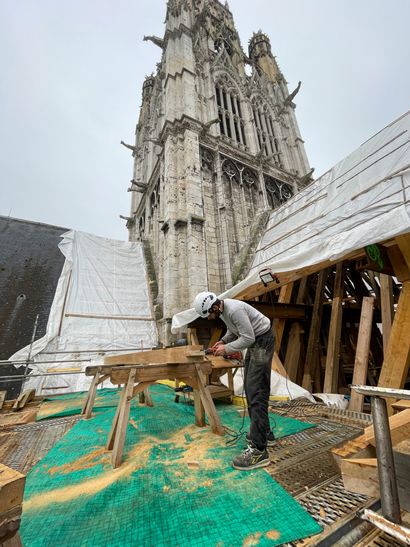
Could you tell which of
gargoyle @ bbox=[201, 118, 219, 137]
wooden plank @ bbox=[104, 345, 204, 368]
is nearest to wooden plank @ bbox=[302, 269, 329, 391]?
wooden plank @ bbox=[104, 345, 204, 368]

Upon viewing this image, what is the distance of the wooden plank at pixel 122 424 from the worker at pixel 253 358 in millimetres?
1213

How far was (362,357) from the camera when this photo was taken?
14.5ft

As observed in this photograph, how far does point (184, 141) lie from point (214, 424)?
13882mm

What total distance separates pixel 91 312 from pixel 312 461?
10.9 m

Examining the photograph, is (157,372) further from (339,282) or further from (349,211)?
(349,211)

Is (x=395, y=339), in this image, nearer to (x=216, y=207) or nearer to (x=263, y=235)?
(x=263, y=235)

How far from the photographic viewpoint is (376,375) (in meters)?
7.22

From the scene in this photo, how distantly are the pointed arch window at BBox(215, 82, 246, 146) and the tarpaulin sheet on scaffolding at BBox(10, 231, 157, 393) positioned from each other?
1170 centimetres

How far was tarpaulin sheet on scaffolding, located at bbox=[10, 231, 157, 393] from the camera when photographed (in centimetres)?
859

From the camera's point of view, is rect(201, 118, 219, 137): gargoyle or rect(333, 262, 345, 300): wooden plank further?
rect(201, 118, 219, 137): gargoyle

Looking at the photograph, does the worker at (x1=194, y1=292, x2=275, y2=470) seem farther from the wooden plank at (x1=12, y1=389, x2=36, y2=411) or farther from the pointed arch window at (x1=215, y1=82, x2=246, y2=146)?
the pointed arch window at (x1=215, y1=82, x2=246, y2=146)

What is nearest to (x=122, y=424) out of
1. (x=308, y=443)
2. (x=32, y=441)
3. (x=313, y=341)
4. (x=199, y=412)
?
(x=199, y=412)

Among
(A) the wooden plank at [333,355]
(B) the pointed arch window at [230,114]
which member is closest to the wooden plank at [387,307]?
(A) the wooden plank at [333,355]

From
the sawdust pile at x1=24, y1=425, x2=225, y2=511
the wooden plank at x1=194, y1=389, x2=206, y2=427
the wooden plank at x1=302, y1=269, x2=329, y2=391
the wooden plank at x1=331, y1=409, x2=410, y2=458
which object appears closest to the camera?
the wooden plank at x1=331, y1=409, x2=410, y2=458
